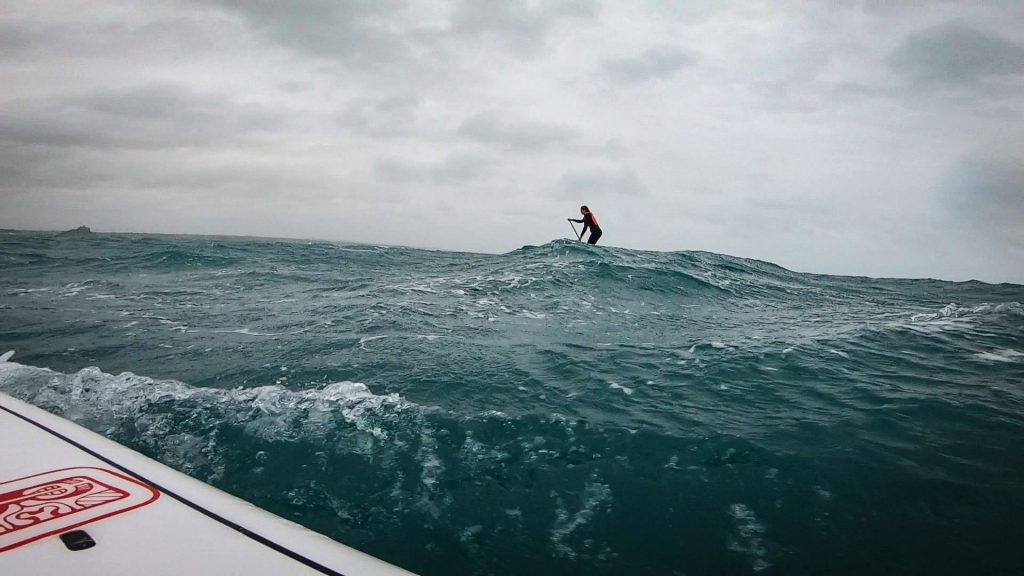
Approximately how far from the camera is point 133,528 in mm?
2242

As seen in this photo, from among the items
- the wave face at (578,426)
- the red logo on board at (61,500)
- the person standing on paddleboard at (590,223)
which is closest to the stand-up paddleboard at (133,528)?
the red logo on board at (61,500)

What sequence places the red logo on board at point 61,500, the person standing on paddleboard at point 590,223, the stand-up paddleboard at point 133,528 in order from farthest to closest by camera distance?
the person standing on paddleboard at point 590,223 < the red logo on board at point 61,500 < the stand-up paddleboard at point 133,528

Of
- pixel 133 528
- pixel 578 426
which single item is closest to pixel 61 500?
pixel 133 528

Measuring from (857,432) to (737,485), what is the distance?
1626mm

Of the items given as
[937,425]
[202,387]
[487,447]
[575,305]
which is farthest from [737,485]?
[575,305]

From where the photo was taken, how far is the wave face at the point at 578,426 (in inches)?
123

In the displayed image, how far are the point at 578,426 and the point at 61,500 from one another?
3667 millimetres

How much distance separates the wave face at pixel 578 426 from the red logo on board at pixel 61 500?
41.2 inches

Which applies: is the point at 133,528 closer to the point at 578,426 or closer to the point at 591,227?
the point at 578,426

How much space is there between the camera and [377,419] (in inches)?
178

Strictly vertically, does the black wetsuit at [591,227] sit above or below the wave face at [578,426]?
above

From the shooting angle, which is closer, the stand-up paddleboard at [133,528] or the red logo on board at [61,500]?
the stand-up paddleboard at [133,528]

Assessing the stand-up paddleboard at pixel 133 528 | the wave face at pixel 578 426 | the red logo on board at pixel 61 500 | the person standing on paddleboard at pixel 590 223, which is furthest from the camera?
the person standing on paddleboard at pixel 590 223

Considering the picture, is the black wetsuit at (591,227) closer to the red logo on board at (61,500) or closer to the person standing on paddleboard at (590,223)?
the person standing on paddleboard at (590,223)
